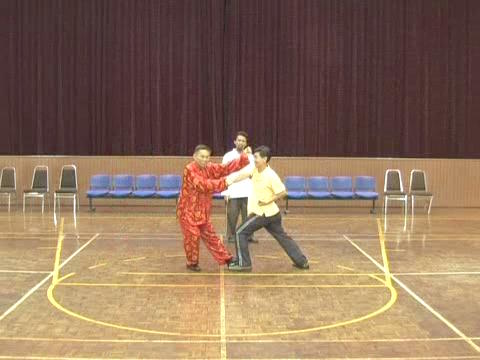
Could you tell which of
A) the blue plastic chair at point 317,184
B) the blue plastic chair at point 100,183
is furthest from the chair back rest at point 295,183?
the blue plastic chair at point 100,183

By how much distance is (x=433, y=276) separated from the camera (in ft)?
29.9

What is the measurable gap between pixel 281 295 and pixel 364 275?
66.6 inches

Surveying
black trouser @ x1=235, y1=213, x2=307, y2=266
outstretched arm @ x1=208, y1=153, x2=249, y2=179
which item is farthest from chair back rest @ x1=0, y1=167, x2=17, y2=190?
black trouser @ x1=235, y1=213, x2=307, y2=266

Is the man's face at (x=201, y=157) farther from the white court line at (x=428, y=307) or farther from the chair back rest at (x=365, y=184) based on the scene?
the chair back rest at (x=365, y=184)

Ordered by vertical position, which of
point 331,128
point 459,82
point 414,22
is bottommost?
point 331,128

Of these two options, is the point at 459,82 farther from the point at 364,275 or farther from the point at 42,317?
the point at 42,317

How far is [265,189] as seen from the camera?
919cm

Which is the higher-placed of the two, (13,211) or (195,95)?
(195,95)

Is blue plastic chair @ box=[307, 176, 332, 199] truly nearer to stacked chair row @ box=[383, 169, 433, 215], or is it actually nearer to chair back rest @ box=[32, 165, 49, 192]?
stacked chair row @ box=[383, 169, 433, 215]

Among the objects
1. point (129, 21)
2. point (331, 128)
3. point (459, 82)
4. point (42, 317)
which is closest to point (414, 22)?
point (459, 82)

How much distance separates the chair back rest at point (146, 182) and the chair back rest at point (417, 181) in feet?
20.7

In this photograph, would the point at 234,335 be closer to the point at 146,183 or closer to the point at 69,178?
the point at 146,183

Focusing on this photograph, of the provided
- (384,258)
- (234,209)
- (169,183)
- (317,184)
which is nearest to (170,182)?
(169,183)

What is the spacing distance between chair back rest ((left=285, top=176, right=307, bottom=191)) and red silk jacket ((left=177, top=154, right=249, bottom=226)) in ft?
26.1
